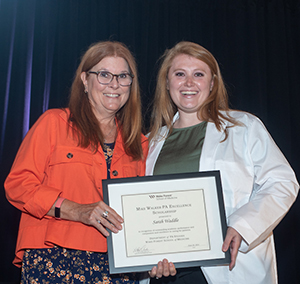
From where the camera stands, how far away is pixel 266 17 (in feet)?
12.2

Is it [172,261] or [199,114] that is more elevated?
[199,114]

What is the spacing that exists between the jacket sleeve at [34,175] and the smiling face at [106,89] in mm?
304

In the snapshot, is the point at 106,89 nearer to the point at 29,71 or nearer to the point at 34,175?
the point at 34,175

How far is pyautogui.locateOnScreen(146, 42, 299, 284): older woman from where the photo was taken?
151cm

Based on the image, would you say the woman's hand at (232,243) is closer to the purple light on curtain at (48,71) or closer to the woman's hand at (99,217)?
the woman's hand at (99,217)

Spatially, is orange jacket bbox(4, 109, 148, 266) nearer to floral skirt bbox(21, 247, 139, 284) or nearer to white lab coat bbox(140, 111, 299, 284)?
floral skirt bbox(21, 247, 139, 284)

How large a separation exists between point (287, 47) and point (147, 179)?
295 centimetres

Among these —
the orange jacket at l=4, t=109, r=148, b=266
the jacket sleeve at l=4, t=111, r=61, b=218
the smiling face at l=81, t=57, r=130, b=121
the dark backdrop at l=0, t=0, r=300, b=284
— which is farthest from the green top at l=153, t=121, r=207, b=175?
the dark backdrop at l=0, t=0, r=300, b=284

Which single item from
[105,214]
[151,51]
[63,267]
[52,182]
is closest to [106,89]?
[52,182]

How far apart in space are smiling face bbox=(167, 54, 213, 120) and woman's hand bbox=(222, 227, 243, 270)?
794 millimetres

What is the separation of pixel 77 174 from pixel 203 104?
836 millimetres

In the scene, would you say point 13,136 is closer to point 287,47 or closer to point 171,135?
point 171,135

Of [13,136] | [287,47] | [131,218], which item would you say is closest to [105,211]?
[131,218]

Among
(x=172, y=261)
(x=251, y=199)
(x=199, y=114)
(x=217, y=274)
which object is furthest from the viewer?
(x=199, y=114)
